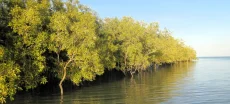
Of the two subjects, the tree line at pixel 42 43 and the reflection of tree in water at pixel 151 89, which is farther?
the reflection of tree in water at pixel 151 89

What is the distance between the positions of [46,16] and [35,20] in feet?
15.7

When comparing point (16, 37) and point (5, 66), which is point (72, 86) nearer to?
point (16, 37)

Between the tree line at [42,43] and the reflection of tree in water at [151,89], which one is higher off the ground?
the tree line at [42,43]

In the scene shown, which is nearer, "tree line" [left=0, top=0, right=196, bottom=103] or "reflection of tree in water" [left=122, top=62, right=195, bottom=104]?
"tree line" [left=0, top=0, right=196, bottom=103]

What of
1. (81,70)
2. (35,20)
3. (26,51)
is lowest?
(81,70)

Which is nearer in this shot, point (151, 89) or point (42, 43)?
point (42, 43)

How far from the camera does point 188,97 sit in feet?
86.2

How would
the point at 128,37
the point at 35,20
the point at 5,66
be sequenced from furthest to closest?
the point at 128,37
the point at 35,20
the point at 5,66

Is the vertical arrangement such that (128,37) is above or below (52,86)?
above

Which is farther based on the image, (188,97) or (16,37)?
(188,97)

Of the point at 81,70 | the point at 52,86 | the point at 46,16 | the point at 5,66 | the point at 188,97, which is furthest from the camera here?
the point at 52,86

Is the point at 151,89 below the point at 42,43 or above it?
below

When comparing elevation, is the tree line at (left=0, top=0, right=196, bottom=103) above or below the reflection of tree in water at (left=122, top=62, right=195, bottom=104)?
above

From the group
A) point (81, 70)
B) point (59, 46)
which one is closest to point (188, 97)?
point (81, 70)
